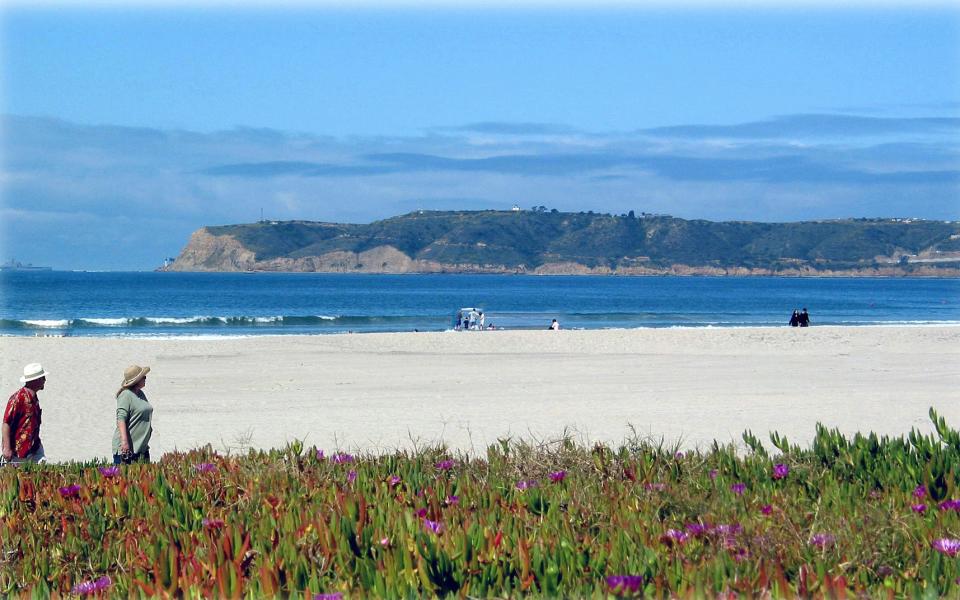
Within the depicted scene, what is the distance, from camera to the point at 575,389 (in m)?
16.9

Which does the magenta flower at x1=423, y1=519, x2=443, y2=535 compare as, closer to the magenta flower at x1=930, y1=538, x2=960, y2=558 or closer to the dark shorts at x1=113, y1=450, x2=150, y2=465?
the magenta flower at x1=930, y1=538, x2=960, y2=558

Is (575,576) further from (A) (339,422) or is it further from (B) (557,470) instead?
(A) (339,422)

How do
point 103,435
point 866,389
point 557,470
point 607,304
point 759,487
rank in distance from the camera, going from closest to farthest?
point 759,487 < point 557,470 < point 103,435 < point 866,389 < point 607,304

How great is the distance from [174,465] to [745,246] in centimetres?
19824

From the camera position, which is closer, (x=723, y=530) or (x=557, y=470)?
(x=723, y=530)

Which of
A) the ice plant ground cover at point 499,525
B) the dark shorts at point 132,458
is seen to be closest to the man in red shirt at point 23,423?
the dark shorts at point 132,458

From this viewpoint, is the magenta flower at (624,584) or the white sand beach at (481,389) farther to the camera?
→ the white sand beach at (481,389)

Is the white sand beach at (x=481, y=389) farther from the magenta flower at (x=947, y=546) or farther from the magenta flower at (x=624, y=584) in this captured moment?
the magenta flower at (x=624, y=584)

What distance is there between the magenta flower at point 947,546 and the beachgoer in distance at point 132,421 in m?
5.37

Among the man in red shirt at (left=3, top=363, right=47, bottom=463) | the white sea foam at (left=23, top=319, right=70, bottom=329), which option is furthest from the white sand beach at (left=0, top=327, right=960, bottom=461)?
the white sea foam at (left=23, top=319, right=70, bottom=329)

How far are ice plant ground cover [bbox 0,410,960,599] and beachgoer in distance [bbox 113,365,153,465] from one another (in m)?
1.48

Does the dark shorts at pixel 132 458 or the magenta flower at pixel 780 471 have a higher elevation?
the magenta flower at pixel 780 471

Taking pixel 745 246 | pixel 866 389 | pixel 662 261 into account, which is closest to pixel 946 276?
pixel 745 246

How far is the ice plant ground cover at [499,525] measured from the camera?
11.6ft
